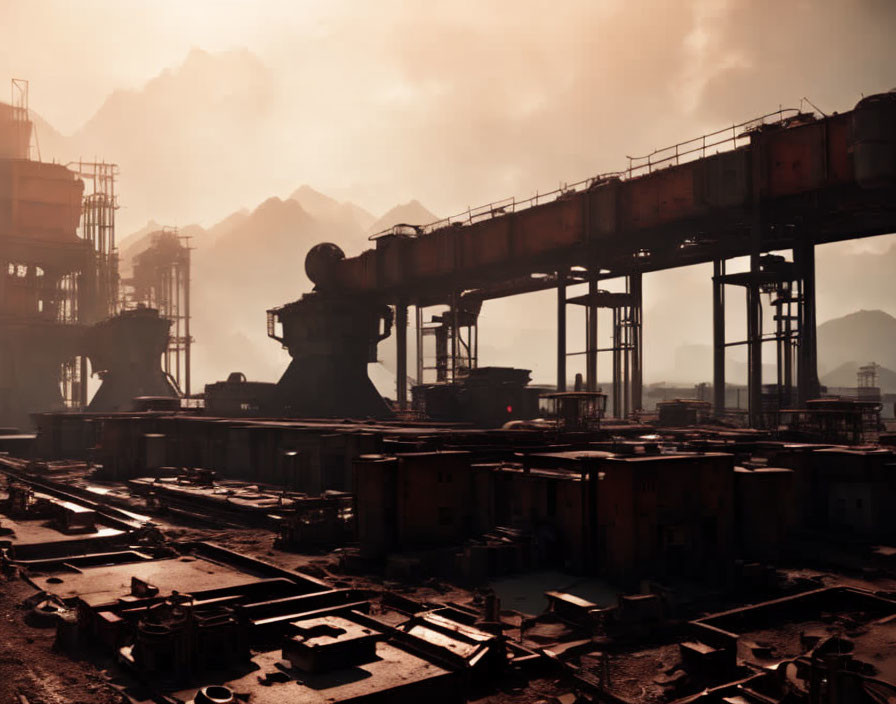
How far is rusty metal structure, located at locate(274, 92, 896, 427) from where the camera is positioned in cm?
2675

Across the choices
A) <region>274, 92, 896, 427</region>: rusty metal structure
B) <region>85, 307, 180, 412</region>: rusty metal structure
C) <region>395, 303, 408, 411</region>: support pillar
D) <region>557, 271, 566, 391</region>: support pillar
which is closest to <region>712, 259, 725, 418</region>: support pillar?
<region>274, 92, 896, 427</region>: rusty metal structure

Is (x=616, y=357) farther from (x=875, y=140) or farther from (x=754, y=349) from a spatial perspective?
(x=875, y=140)

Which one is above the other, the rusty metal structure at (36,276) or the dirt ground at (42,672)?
the rusty metal structure at (36,276)

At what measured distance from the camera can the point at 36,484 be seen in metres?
32.4

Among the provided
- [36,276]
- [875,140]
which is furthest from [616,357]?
[36,276]

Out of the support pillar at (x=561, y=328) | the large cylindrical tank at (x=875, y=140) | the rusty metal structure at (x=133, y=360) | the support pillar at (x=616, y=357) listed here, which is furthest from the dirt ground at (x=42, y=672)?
the rusty metal structure at (x=133, y=360)

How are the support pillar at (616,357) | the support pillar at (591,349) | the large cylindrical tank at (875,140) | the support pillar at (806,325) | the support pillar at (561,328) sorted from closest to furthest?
the large cylindrical tank at (875,140) → the support pillar at (806,325) → the support pillar at (561,328) → the support pillar at (591,349) → the support pillar at (616,357)

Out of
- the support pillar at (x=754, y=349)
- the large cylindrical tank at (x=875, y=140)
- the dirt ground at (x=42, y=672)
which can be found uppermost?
the large cylindrical tank at (x=875, y=140)

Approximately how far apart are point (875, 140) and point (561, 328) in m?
19.0

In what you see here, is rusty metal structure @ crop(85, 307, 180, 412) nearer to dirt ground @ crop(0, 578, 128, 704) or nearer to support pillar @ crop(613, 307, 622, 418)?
support pillar @ crop(613, 307, 622, 418)

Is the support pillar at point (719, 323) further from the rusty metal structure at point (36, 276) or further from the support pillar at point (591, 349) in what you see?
the rusty metal structure at point (36, 276)

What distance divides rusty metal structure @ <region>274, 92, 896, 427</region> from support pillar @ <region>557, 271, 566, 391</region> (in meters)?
0.09

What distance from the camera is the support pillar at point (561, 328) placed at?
131ft

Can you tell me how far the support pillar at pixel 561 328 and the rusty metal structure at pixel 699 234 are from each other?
0.28 ft
